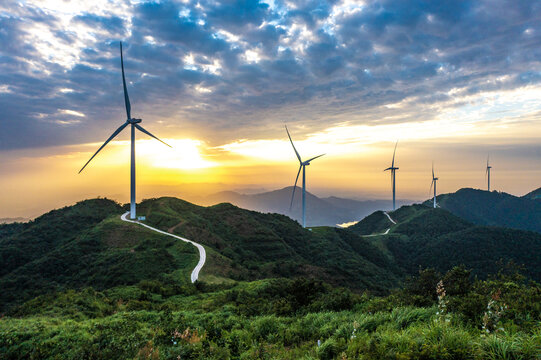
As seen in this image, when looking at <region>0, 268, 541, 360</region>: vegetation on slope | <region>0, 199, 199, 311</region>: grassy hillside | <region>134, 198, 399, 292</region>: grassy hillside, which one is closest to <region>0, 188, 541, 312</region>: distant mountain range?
<region>0, 199, 199, 311</region>: grassy hillside

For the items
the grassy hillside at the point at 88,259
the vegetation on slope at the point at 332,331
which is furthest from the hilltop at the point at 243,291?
the grassy hillside at the point at 88,259

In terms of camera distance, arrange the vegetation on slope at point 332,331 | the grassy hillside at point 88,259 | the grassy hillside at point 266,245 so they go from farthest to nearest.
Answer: the grassy hillside at point 266,245, the grassy hillside at point 88,259, the vegetation on slope at point 332,331

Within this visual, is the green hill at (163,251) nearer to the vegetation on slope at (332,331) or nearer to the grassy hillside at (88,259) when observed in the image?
the grassy hillside at (88,259)

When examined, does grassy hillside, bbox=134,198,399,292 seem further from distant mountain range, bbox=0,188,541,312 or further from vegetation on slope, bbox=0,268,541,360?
vegetation on slope, bbox=0,268,541,360

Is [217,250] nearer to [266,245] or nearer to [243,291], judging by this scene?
[266,245]

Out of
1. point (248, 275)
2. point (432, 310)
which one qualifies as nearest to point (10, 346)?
point (432, 310)

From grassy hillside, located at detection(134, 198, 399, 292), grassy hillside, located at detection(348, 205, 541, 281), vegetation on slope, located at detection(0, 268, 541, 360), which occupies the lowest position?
grassy hillside, located at detection(348, 205, 541, 281)

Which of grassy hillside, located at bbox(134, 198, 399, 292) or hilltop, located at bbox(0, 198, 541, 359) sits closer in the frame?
hilltop, located at bbox(0, 198, 541, 359)

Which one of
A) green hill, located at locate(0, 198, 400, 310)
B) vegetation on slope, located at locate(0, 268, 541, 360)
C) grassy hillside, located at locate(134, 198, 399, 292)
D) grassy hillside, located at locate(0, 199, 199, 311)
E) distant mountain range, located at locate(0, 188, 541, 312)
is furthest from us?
grassy hillside, located at locate(134, 198, 399, 292)

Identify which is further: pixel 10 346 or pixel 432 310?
pixel 10 346

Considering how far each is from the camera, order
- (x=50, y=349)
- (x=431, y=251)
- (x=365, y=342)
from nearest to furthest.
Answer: (x=365, y=342)
(x=50, y=349)
(x=431, y=251)

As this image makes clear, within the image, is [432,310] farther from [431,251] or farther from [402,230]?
[402,230]
